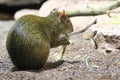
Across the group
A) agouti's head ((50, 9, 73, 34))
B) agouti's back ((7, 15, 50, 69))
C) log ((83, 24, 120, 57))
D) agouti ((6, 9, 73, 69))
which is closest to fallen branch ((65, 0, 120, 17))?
log ((83, 24, 120, 57))

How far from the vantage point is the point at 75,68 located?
4.73 m

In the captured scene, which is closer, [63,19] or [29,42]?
[29,42]

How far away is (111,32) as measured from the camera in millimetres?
5188

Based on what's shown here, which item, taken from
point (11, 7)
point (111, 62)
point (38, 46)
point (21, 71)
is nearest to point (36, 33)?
point (38, 46)

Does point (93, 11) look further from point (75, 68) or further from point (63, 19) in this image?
point (75, 68)

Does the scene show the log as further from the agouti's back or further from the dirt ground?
the agouti's back

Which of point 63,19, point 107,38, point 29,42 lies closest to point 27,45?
point 29,42

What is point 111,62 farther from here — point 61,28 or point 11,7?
point 11,7

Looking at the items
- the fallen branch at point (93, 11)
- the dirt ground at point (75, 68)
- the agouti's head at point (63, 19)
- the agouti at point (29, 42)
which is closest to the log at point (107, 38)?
the dirt ground at point (75, 68)

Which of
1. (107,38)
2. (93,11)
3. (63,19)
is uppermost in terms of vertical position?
(63,19)

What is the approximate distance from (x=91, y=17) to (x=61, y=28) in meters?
2.38

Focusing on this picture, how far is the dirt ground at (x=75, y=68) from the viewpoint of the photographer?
4.33m

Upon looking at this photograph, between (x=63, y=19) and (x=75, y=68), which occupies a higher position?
(x=63, y=19)

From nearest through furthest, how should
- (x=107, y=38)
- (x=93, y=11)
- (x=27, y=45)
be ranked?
(x=27, y=45) < (x=107, y=38) < (x=93, y=11)
